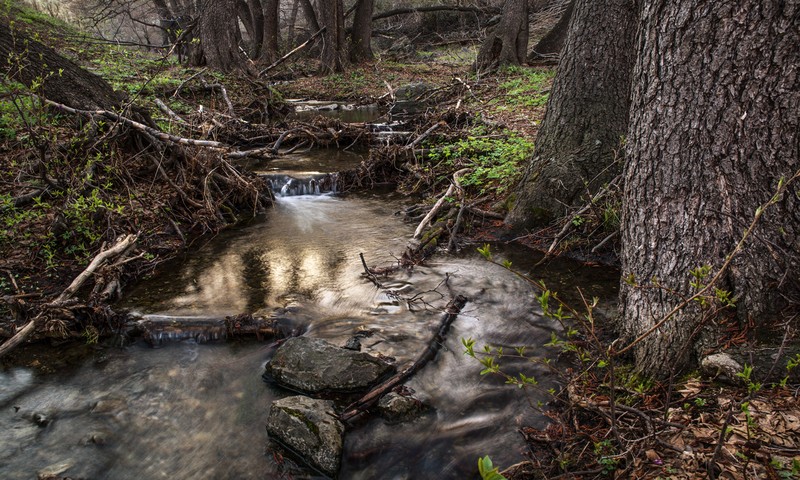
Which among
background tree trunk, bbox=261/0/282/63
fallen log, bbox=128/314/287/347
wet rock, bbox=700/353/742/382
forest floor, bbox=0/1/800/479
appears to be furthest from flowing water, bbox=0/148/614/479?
background tree trunk, bbox=261/0/282/63

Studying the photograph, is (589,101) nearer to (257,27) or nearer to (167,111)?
(167,111)

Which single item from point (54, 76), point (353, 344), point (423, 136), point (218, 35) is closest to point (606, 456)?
point (353, 344)

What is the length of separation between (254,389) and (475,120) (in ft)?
24.3

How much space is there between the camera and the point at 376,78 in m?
18.6

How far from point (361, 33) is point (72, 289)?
18.9m

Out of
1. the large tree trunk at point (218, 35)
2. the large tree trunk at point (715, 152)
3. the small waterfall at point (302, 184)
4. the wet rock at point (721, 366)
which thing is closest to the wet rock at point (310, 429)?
the large tree trunk at point (715, 152)

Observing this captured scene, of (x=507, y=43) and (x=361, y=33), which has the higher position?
(x=361, y=33)

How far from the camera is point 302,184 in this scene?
340 inches

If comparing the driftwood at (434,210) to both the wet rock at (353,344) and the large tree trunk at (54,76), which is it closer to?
the wet rock at (353,344)

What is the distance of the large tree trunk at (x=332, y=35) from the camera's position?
18.4 m

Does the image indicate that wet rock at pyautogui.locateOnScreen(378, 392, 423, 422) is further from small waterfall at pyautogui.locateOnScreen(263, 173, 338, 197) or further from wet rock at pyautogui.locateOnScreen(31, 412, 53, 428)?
small waterfall at pyautogui.locateOnScreen(263, 173, 338, 197)

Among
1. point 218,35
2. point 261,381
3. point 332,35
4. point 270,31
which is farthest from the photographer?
point 270,31

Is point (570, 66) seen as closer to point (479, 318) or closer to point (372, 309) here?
point (479, 318)

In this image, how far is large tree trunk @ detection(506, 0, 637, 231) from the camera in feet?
17.1
